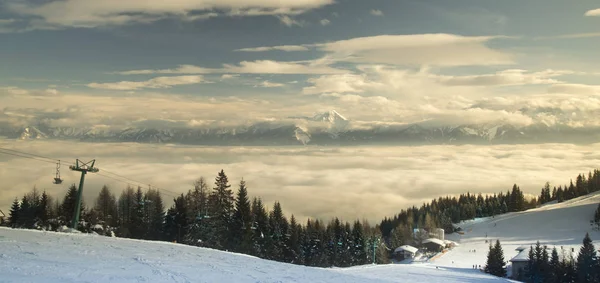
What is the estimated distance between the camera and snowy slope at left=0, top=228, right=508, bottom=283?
22812 mm

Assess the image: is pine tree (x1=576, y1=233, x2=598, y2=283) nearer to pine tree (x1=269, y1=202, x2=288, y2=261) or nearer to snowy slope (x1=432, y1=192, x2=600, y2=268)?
snowy slope (x1=432, y1=192, x2=600, y2=268)

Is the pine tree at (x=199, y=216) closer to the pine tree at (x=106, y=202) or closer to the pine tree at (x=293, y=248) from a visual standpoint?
the pine tree at (x=293, y=248)

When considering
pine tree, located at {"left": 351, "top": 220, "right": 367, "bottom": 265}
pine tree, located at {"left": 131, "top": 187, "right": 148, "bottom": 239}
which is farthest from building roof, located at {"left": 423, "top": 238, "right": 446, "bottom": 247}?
pine tree, located at {"left": 131, "top": 187, "right": 148, "bottom": 239}

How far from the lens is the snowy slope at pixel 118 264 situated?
898 inches

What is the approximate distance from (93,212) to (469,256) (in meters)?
81.2

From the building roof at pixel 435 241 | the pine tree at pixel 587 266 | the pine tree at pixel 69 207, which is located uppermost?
the pine tree at pixel 69 207

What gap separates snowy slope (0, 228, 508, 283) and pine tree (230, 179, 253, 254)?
24.6 metres

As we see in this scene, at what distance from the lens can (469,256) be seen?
11144cm

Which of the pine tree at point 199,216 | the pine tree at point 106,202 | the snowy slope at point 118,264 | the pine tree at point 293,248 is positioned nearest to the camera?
the snowy slope at point 118,264

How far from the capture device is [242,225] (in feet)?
207

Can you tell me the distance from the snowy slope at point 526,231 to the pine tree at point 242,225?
5162cm

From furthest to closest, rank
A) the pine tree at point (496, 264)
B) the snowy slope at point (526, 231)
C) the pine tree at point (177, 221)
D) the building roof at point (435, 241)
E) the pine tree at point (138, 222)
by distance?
the building roof at point (435, 241) → the snowy slope at point (526, 231) → the pine tree at point (496, 264) → the pine tree at point (138, 222) → the pine tree at point (177, 221)

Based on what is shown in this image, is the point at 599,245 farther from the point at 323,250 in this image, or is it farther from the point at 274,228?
the point at 274,228

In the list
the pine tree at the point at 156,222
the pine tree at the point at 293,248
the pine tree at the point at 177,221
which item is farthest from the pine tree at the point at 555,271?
the pine tree at the point at 156,222
